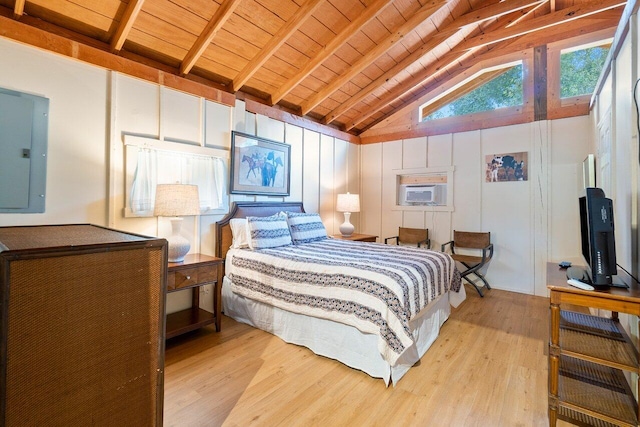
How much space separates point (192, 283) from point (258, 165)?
5.80 feet

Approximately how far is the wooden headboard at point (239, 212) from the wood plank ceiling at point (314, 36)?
1338 millimetres

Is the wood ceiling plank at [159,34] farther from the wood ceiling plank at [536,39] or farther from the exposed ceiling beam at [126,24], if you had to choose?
the wood ceiling plank at [536,39]

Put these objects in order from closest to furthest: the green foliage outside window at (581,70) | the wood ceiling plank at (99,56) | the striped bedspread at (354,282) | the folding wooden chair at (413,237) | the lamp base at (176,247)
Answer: the striped bedspread at (354,282) < the wood ceiling plank at (99,56) < the lamp base at (176,247) < the green foliage outside window at (581,70) < the folding wooden chair at (413,237)

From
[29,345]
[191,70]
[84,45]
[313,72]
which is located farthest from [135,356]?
[313,72]

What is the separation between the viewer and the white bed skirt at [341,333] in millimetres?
2140

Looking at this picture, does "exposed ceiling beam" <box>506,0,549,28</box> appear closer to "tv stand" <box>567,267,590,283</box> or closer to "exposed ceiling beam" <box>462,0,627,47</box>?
"exposed ceiling beam" <box>462,0,627,47</box>

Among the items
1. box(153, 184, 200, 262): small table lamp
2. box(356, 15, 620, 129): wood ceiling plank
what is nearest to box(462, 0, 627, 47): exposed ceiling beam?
box(356, 15, 620, 129): wood ceiling plank

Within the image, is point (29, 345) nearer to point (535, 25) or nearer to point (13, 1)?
point (13, 1)

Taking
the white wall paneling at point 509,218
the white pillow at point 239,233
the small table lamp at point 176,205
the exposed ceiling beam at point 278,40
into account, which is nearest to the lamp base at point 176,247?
the small table lamp at point 176,205

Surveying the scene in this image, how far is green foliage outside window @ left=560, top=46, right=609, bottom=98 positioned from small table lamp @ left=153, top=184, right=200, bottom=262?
4640 mm

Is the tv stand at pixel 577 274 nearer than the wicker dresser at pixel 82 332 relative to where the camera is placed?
No

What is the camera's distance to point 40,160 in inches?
89.4

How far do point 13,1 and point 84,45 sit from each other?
1.41ft

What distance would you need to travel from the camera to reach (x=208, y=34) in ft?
8.87
